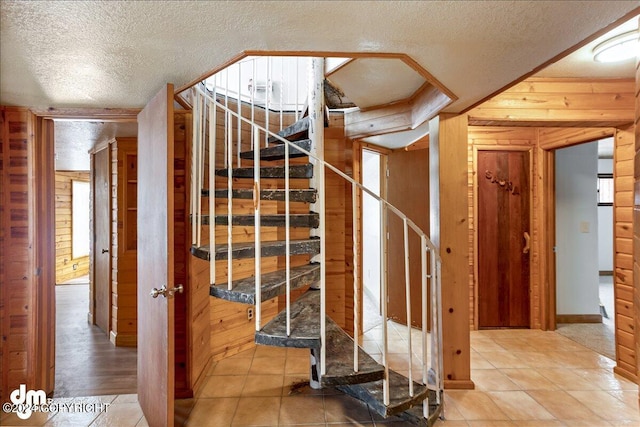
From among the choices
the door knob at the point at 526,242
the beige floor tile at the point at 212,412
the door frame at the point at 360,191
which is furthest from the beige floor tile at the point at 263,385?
the door knob at the point at 526,242

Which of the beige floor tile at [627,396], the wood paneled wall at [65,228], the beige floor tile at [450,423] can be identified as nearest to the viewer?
the beige floor tile at [450,423]

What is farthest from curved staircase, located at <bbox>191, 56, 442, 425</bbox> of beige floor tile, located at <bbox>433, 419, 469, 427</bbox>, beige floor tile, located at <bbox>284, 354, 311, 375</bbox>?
beige floor tile, located at <bbox>284, 354, 311, 375</bbox>

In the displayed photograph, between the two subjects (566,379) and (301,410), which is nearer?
(301,410)

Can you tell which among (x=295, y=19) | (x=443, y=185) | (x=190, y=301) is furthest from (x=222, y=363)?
(x=295, y=19)

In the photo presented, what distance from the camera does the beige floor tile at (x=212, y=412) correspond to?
5.88ft

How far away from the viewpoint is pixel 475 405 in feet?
6.31

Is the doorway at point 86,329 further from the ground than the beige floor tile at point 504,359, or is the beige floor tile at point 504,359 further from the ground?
the doorway at point 86,329

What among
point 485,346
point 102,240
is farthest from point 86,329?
point 485,346

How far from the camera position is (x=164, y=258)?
155 centimetres

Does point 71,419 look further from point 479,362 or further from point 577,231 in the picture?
point 577,231

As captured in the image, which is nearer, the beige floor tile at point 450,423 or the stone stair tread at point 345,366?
the stone stair tread at point 345,366

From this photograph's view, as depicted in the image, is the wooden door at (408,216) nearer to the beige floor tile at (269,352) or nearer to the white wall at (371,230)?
the white wall at (371,230)

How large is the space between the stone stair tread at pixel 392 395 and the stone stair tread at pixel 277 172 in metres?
1.34

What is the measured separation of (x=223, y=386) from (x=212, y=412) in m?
0.28
